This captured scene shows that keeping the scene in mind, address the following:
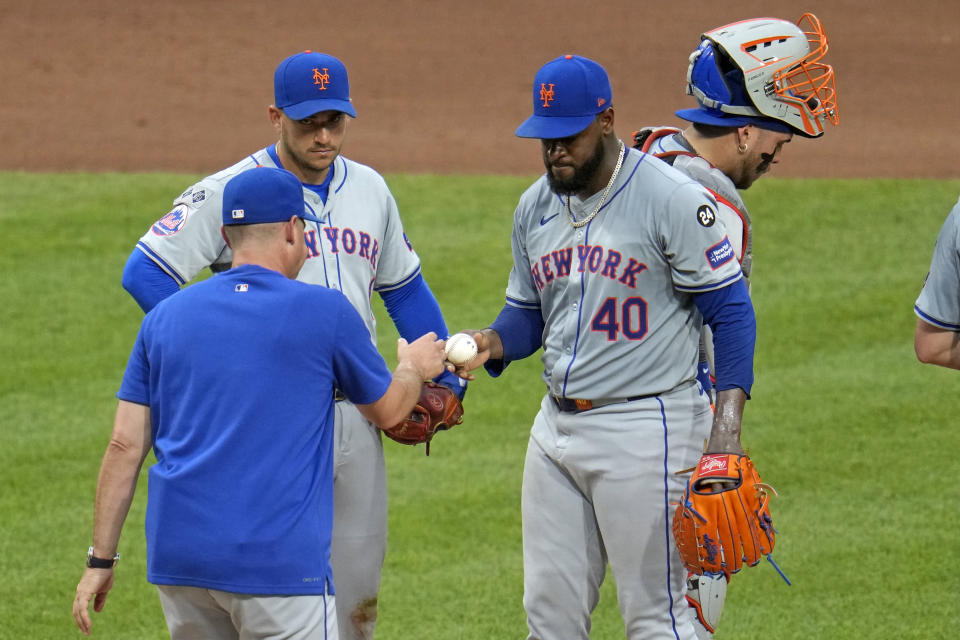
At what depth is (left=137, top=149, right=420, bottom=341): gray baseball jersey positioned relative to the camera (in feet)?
13.5

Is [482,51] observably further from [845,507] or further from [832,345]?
[845,507]

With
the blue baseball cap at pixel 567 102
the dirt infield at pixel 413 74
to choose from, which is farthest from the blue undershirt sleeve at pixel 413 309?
the dirt infield at pixel 413 74

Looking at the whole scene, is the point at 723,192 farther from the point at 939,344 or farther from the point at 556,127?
the point at 939,344

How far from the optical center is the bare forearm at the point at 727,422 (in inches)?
143

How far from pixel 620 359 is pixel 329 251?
101cm

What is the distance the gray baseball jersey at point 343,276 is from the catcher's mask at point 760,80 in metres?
1.13

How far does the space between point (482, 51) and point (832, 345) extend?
841cm

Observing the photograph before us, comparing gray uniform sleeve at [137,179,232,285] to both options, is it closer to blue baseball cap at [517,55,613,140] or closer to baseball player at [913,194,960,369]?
blue baseball cap at [517,55,613,140]

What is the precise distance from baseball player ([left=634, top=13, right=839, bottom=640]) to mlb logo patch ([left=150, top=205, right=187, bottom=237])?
1.48 metres

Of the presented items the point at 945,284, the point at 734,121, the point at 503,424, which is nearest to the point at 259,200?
the point at 734,121

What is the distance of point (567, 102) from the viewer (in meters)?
3.69

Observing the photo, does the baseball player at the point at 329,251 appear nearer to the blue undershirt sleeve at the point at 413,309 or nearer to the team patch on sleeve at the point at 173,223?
the team patch on sleeve at the point at 173,223

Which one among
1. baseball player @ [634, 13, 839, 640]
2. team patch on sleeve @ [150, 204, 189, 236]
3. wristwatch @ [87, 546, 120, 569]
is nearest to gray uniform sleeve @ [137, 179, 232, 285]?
team patch on sleeve @ [150, 204, 189, 236]

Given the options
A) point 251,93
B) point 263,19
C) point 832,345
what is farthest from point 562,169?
point 263,19
